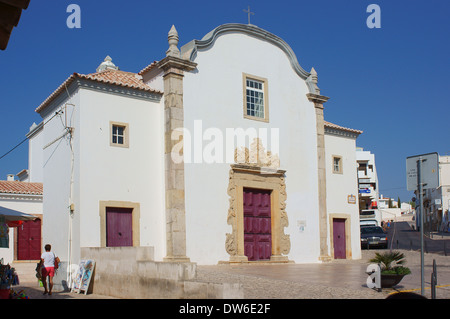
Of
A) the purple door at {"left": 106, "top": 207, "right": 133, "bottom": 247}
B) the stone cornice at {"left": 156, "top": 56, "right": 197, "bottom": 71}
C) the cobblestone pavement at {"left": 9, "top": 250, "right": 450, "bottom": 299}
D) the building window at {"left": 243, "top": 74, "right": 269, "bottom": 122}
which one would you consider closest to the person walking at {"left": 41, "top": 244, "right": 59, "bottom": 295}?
the cobblestone pavement at {"left": 9, "top": 250, "right": 450, "bottom": 299}

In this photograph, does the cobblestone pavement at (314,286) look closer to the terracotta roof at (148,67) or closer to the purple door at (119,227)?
the purple door at (119,227)

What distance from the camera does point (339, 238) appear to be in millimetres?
23484

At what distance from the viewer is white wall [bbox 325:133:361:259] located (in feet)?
76.7

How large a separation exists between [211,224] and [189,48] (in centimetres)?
643

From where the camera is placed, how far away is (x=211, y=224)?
60.1 feet

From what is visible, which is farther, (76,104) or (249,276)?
(76,104)

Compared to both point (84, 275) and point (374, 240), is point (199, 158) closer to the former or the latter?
point (84, 275)

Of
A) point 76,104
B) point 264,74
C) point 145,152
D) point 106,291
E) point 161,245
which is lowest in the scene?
point 106,291

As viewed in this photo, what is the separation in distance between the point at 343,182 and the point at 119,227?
11.6 metres

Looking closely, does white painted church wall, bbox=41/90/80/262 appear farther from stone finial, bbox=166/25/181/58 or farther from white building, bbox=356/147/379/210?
white building, bbox=356/147/379/210

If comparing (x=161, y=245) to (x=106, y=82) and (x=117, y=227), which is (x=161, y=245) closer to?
(x=117, y=227)
